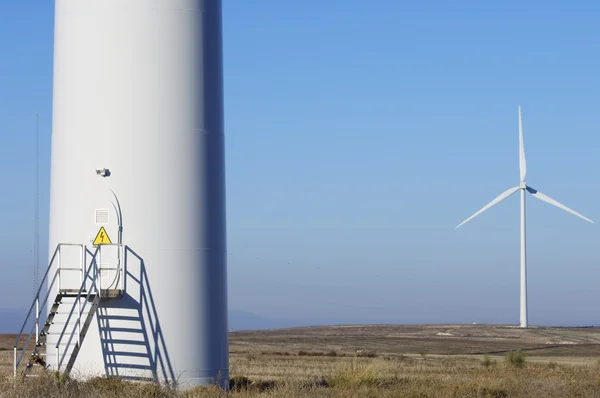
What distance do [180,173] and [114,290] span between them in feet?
10.0

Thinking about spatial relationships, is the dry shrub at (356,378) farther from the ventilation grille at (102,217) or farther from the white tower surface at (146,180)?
the ventilation grille at (102,217)

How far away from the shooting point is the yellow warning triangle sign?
2266 centimetres

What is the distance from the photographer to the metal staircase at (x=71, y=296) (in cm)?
2209

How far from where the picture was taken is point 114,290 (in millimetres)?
22453

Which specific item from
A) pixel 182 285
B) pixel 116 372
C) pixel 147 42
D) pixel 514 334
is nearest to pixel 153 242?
pixel 182 285

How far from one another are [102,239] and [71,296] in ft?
4.90

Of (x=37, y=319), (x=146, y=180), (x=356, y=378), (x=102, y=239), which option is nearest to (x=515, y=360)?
(x=356, y=378)

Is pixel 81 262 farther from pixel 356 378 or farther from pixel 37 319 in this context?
pixel 356 378

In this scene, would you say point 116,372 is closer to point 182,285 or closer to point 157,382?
point 157,382

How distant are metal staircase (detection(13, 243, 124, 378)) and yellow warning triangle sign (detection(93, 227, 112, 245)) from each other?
0.10m

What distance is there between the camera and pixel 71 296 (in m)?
22.7

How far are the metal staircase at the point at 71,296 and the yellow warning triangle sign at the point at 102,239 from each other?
3.9 inches

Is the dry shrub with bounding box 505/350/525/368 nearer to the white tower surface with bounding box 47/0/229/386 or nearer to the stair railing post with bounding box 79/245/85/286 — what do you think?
the white tower surface with bounding box 47/0/229/386

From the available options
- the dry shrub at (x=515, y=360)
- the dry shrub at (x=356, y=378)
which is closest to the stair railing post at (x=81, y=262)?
the dry shrub at (x=356, y=378)
